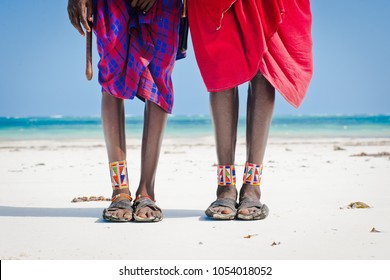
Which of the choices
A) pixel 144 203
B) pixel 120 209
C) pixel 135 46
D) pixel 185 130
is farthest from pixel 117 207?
pixel 185 130

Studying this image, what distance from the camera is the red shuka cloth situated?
2307 mm

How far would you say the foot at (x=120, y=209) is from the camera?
222cm

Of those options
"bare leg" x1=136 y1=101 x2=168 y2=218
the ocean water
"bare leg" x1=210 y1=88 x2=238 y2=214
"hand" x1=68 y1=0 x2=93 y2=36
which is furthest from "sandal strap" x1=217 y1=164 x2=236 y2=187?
the ocean water

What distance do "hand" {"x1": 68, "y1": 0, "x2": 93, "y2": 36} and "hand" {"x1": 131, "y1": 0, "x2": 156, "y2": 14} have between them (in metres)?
0.20

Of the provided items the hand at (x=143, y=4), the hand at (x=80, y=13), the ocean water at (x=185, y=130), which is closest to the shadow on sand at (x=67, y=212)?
the hand at (x=80, y=13)

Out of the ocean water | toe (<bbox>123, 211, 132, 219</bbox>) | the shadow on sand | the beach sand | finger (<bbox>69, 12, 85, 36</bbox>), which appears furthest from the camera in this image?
the ocean water

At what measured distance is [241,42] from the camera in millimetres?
2352

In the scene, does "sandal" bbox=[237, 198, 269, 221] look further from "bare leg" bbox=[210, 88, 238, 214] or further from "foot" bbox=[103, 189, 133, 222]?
"foot" bbox=[103, 189, 133, 222]

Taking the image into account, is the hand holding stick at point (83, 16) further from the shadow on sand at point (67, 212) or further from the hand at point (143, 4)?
Result: the shadow on sand at point (67, 212)

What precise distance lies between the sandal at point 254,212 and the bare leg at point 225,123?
0.07 m

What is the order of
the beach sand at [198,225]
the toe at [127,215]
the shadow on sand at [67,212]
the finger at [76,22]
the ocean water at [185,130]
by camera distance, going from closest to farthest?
the beach sand at [198,225], the toe at [127,215], the finger at [76,22], the shadow on sand at [67,212], the ocean water at [185,130]

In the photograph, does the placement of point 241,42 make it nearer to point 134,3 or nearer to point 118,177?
point 134,3

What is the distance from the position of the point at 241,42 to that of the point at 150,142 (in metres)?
0.63
